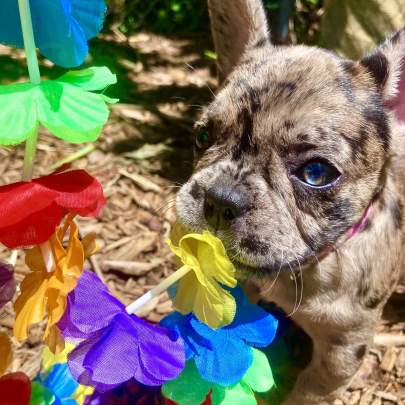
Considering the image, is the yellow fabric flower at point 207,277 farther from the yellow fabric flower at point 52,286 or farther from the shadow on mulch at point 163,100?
the shadow on mulch at point 163,100

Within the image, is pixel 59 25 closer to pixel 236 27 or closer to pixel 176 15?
pixel 236 27

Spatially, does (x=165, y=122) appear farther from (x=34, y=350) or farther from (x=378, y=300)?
(x=378, y=300)

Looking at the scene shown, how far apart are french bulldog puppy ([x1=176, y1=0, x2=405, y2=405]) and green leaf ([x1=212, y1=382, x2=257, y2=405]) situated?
0.40 meters

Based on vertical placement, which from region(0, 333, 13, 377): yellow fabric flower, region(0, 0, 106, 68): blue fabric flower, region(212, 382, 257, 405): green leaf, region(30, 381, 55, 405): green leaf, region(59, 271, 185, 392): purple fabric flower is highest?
region(0, 0, 106, 68): blue fabric flower

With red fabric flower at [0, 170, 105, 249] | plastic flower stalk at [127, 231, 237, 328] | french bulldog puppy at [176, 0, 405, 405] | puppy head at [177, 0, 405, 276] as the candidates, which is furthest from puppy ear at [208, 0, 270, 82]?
red fabric flower at [0, 170, 105, 249]

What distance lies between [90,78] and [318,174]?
3.28 ft

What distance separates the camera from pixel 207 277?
1818 millimetres

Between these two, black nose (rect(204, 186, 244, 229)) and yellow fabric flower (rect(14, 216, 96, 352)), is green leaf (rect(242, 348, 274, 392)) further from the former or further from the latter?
yellow fabric flower (rect(14, 216, 96, 352))

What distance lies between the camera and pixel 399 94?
264cm

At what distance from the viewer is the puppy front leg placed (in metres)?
2.94

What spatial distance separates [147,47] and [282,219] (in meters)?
3.78

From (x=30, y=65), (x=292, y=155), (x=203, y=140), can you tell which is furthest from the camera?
(x=203, y=140)

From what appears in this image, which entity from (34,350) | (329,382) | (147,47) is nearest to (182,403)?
(329,382)

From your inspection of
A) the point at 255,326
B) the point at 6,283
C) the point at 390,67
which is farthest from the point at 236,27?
the point at 6,283
